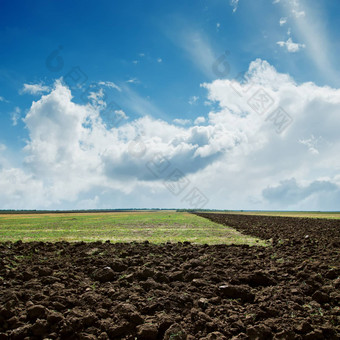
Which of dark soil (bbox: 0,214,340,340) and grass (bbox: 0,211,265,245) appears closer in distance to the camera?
dark soil (bbox: 0,214,340,340)

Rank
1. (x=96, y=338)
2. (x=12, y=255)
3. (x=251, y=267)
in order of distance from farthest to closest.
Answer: (x=12, y=255) < (x=251, y=267) < (x=96, y=338)

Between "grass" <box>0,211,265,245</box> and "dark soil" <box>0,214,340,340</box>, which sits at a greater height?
"dark soil" <box>0,214,340,340</box>

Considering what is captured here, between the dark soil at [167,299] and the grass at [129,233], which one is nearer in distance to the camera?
the dark soil at [167,299]

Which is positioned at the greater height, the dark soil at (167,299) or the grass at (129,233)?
the dark soil at (167,299)

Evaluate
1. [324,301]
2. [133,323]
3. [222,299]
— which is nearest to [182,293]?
[222,299]

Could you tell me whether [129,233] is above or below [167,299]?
below

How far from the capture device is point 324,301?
6.53m

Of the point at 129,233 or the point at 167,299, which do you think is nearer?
the point at 167,299

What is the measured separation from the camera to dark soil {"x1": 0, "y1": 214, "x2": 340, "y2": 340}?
203 inches

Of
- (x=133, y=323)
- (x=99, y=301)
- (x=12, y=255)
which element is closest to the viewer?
(x=133, y=323)

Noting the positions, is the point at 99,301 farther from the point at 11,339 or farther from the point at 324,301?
the point at 324,301

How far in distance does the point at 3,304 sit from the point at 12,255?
17.8 ft

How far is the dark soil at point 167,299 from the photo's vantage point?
5.17m

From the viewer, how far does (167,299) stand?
6.34 m
